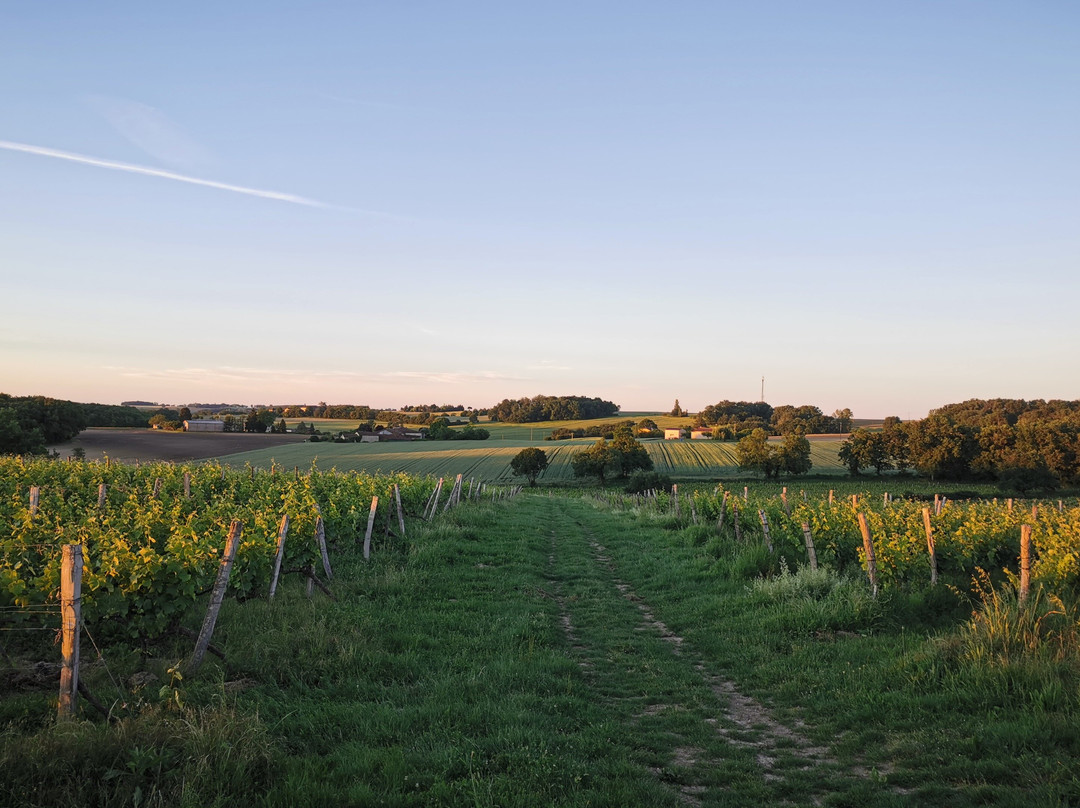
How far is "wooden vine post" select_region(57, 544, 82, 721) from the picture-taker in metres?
5.24

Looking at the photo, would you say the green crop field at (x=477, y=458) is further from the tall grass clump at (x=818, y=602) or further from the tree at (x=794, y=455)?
the tall grass clump at (x=818, y=602)

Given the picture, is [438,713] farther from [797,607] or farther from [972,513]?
[972,513]

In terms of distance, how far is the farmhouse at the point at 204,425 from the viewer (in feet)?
298

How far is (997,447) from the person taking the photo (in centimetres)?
6456

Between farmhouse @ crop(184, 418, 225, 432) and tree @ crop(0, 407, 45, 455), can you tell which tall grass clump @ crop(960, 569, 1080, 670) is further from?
farmhouse @ crop(184, 418, 225, 432)

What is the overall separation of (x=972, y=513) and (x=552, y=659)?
42.9 ft

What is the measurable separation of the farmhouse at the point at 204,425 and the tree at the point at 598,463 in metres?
53.8

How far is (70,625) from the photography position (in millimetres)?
5379

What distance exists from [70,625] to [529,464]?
217 feet

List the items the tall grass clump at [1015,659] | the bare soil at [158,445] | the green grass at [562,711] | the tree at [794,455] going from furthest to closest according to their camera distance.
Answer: the tree at [794,455] < the bare soil at [158,445] < the tall grass clump at [1015,659] < the green grass at [562,711]

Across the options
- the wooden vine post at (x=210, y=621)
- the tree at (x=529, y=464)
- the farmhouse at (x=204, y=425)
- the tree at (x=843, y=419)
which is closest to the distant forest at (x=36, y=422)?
the farmhouse at (x=204, y=425)

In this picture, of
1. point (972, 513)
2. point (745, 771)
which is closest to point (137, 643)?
point (745, 771)

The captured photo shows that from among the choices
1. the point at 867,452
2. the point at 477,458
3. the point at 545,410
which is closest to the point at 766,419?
the point at 545,410

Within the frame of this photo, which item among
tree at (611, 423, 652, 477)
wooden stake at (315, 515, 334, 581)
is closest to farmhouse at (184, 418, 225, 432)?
tree at (611, 423, 652, 477)
